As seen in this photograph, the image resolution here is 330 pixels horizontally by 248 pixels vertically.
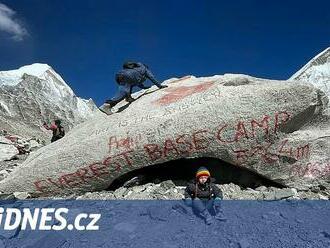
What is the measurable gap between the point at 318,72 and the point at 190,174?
78.5 feet

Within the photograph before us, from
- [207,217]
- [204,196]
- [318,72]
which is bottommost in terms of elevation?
[207,217]

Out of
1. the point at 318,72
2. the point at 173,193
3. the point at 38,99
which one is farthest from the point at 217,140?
the point at 38,99

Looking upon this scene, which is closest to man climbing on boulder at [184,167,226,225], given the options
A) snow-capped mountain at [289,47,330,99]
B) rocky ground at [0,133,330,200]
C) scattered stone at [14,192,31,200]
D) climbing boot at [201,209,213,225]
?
climbing boot at [201,209,213,225]

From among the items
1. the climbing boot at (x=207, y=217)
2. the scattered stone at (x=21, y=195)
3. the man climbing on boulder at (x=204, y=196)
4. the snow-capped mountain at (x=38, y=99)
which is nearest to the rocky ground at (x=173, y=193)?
the scattered stone at (x=21, y=195)

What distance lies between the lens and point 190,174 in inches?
523

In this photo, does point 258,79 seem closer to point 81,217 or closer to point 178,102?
point 178,102

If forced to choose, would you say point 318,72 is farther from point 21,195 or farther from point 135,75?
point 21,195

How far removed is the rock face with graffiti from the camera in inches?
467

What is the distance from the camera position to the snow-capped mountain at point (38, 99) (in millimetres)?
86562

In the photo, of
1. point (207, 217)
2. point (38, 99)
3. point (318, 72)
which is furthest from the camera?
point (38, 99)

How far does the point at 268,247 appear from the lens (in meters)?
8.34

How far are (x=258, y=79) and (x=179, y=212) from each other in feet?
16.6

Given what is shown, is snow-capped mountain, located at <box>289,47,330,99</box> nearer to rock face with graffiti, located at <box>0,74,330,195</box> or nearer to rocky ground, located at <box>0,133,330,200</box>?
rock face with graffiti, located at <box>0,74,330,195</box>

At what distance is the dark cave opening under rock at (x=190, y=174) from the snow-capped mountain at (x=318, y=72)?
17185 mm
